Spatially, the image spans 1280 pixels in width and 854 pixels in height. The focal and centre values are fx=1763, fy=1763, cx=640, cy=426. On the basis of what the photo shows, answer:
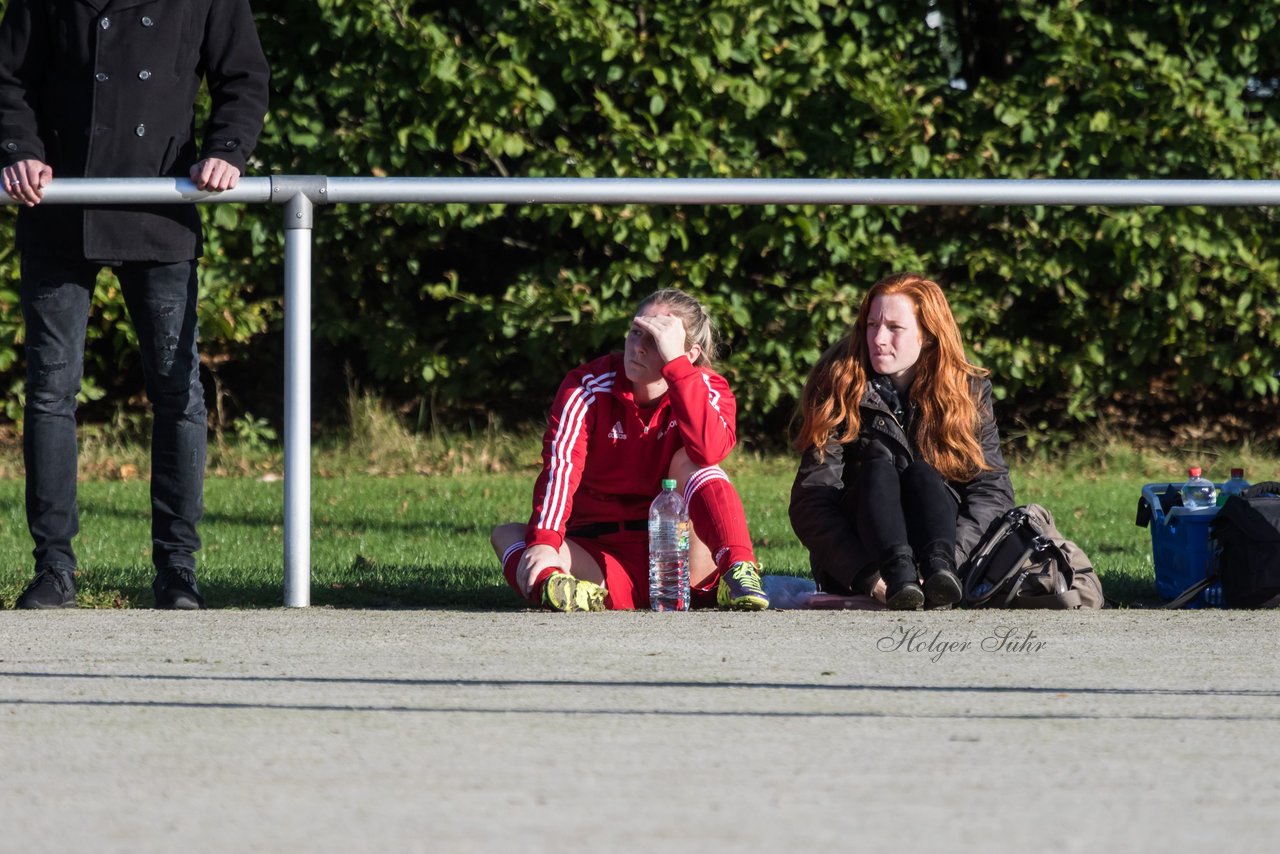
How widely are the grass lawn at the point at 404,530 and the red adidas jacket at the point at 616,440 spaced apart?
0.38 metres

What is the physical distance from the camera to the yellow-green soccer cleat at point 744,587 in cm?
432

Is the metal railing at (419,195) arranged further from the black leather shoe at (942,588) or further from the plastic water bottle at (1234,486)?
the black leather shoe at (942,588)

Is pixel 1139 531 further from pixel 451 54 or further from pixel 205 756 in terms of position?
pixel 205 756

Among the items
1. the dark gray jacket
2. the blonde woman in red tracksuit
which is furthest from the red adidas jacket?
the dark gray jacket

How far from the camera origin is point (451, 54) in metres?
8.87

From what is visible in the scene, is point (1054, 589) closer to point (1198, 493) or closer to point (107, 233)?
point (1198, 493)

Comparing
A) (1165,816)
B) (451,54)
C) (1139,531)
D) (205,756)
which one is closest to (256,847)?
(205,756)

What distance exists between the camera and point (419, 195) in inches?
174

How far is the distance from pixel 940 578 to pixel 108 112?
238 centimetres

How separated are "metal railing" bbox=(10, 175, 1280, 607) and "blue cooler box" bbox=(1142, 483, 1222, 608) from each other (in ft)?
2.76

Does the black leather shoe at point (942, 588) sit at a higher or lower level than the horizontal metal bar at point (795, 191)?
lower

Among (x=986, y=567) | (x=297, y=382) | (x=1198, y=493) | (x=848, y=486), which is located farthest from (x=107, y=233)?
(x=1198, y=493)

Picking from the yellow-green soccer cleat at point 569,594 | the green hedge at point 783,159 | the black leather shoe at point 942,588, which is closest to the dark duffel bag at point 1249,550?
the black leather shoe at point 942,588

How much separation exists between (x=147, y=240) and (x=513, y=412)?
5.82 metres
